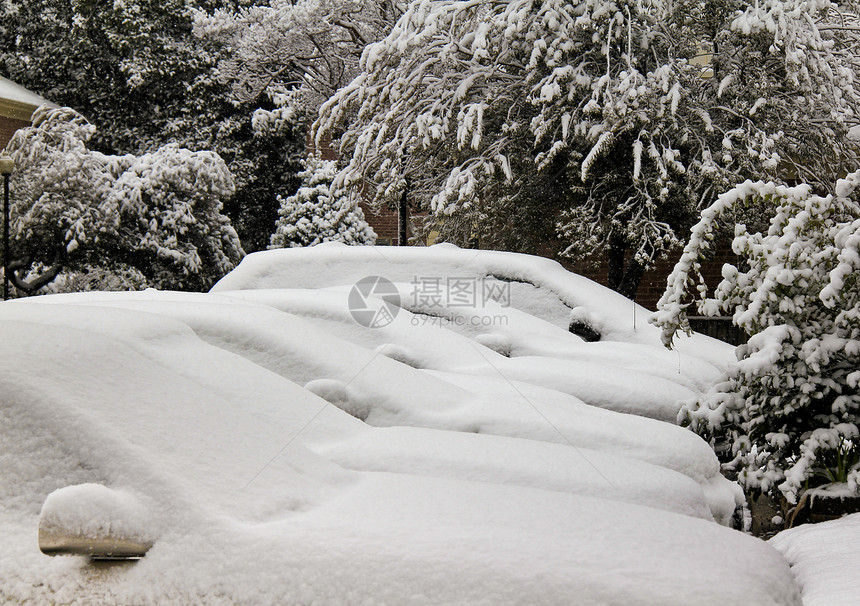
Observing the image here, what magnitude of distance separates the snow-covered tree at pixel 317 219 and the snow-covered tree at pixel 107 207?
135cm

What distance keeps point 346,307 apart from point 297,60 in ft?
49.1

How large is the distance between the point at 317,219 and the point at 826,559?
1479cm

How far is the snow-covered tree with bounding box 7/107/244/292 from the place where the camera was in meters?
15.2

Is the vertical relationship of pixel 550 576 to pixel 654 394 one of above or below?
above

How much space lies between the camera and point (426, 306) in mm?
4969

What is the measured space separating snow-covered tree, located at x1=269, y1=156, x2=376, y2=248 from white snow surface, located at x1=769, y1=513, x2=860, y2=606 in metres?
13.7

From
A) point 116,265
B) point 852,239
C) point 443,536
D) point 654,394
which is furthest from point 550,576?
point 116,265

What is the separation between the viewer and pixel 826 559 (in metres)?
2.67

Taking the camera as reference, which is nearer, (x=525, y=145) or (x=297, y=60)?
(x=525, y=145)

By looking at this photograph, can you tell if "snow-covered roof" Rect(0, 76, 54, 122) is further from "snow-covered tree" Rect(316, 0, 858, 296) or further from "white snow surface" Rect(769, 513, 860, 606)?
"white snow surface" Rect(769, 513, 860, 606)

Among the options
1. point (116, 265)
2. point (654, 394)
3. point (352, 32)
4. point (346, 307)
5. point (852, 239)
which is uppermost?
point (352, 32)

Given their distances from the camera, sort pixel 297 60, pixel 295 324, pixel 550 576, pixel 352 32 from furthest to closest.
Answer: pixel 297 60 → pixel 352 32 → pixel 295 324 → pixel 550 576

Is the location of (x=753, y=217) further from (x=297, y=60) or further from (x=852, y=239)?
(x=297, y=60)

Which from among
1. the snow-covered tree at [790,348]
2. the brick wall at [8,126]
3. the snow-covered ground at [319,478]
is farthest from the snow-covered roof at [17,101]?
the snow-covered tree at [790,348]
